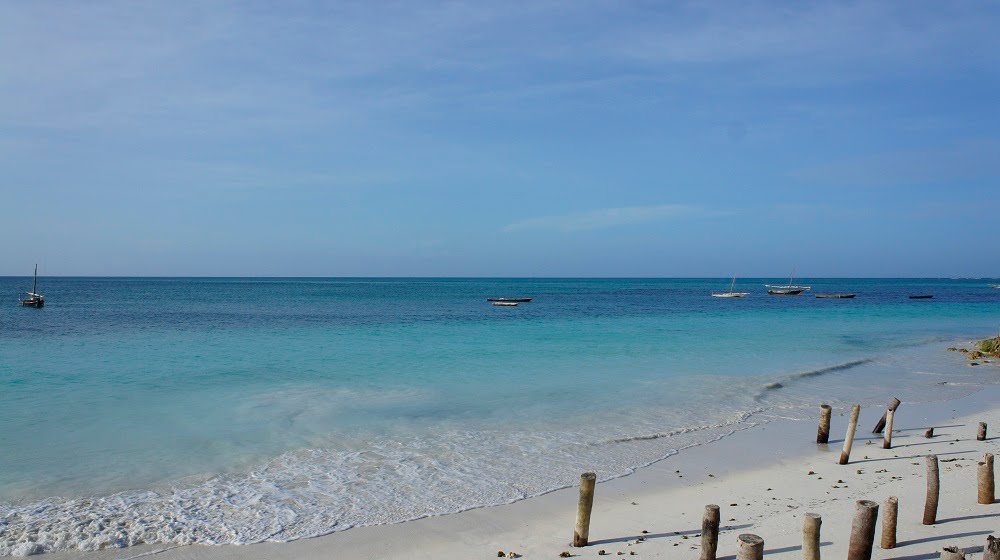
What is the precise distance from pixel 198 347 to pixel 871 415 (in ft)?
82.2

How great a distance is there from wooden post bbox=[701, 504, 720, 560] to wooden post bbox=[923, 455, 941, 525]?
3.12 meters

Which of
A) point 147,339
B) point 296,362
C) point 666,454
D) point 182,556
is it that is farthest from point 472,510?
point 147,339

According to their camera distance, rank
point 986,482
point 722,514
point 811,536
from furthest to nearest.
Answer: point 722,514, point 986,482, point 811,536

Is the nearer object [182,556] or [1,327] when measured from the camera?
[182,556]

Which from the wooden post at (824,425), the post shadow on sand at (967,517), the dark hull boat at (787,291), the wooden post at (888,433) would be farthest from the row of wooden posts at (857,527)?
the dark hull boat at (787,291)

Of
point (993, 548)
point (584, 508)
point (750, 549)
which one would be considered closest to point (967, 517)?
point (993, 548)

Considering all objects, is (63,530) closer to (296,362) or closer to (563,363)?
(296,362)

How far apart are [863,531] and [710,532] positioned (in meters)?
1.49

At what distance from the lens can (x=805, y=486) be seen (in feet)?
33.7

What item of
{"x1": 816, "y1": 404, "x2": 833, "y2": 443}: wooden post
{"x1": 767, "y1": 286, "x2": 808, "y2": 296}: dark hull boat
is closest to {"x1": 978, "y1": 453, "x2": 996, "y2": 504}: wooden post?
{"x1": 816, "y1": 404, "x2": 833, "y2": 443}: wooden post

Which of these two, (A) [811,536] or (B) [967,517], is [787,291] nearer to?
(B) [967,517]

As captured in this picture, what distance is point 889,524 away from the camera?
7.38 m

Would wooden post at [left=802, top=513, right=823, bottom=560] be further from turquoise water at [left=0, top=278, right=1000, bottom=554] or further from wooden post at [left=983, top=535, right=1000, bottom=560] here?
turquoise water at [left=0, top=278, right=1000, bottom=554]

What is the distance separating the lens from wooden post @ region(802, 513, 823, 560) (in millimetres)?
6540
